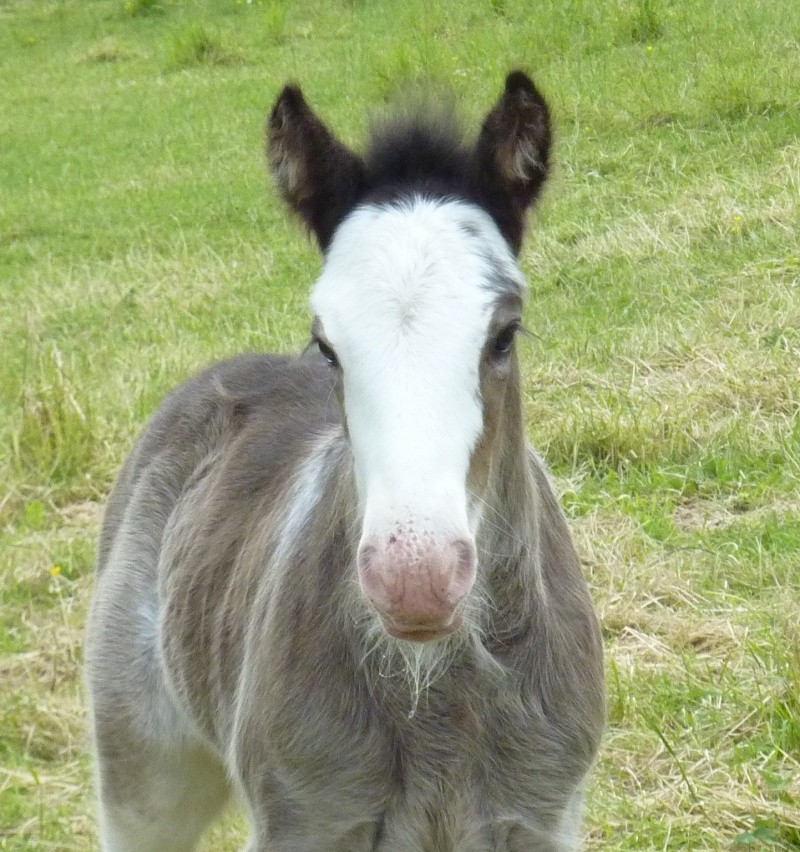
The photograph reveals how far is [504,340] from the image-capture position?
99.0 inches

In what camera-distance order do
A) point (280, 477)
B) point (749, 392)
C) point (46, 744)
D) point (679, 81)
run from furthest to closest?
1. point (679, 81)
2. point (749, 392)
3. point (46, 744)
4. point (280, 477)

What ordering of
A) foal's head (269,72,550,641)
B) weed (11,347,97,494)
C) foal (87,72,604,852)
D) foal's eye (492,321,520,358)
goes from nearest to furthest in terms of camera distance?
foal's head (269,72,550,641) < foal (87,72,604,852) < foal's eye (492,321,520,358) < weed (11,347,97,494)

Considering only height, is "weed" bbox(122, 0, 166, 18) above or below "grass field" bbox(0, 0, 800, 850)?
below

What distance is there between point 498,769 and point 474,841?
141 millimetres

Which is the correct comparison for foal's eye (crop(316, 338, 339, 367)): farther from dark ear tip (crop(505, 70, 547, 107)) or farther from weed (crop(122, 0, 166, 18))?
weed (crop(122, 0, 166, 18))

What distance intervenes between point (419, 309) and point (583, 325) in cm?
441

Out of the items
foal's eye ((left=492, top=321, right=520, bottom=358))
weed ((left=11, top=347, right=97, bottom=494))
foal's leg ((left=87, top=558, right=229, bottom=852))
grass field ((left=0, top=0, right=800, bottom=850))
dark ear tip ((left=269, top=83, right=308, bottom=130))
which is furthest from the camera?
weed ((left=11, top=347, right=97, bottom=494))

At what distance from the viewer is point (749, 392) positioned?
18.2 ft

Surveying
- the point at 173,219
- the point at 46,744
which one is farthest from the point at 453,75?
the point at 46,744

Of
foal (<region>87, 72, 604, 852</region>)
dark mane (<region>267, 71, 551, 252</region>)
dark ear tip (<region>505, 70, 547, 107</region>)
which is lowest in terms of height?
foal (<region>87, 72, 604, 852</region>)

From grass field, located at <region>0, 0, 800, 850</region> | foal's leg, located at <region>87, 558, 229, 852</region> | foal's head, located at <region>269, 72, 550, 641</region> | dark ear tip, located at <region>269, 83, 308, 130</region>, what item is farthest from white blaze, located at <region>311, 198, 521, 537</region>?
foal's leg, located at <region>87, 558, 229, 852</region>

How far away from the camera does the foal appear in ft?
7.40

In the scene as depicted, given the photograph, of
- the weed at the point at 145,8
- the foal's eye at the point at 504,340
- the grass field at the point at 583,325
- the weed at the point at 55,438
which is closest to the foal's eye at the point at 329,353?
the foal's eye at the point at 504,340

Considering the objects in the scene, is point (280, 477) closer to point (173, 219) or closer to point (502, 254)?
point (502, 254)
